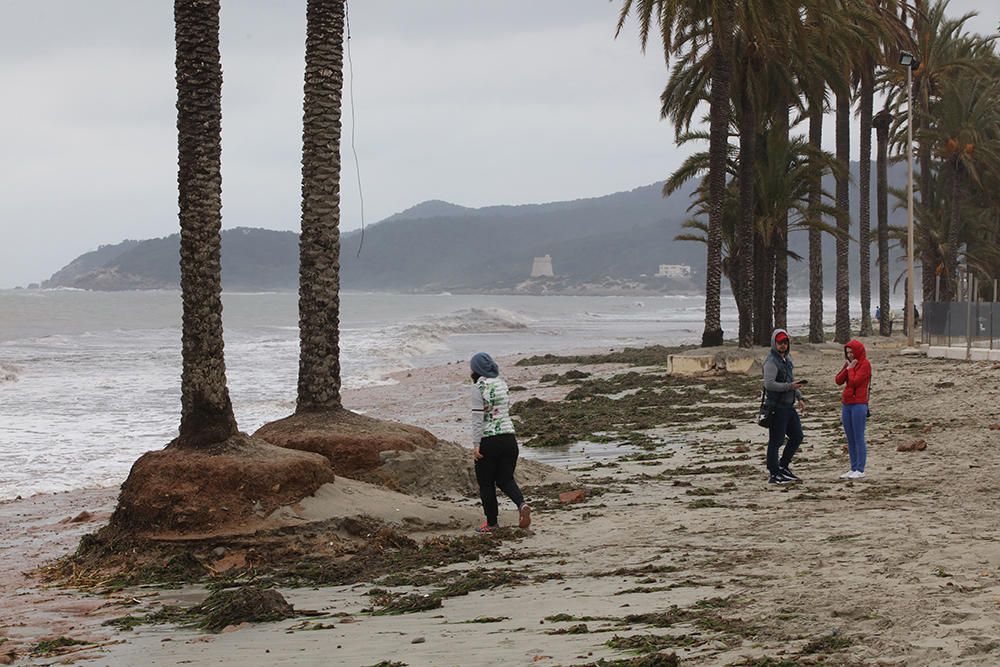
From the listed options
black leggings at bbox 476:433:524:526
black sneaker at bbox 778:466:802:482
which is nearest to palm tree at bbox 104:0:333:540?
black leggings at bbox 476:433:524:526

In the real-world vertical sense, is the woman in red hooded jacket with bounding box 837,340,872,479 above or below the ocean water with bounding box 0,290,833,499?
above

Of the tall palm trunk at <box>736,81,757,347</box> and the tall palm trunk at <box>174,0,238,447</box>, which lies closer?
the tall palm trunk at <box>174,0,238,447</box>

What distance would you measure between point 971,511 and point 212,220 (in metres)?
6.79

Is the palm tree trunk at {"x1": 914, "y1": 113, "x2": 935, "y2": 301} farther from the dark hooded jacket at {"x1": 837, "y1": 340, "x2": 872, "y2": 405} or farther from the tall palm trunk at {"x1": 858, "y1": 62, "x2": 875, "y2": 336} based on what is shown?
the dark hooded jacket at {"x1": 837, "y1": 340, "x2": 872, "y2": 405}

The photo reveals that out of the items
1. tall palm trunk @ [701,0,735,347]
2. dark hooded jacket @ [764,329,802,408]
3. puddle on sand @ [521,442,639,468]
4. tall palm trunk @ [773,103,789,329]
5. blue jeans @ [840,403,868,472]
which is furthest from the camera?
tall palm trunk @ [773,103,789,329]

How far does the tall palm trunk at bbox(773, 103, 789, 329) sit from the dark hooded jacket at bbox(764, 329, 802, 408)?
2379 cm

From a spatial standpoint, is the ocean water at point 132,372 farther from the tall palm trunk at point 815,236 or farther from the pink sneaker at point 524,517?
the tall palm trunk at point 815,236

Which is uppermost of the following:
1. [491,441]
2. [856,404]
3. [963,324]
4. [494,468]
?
[963,324]

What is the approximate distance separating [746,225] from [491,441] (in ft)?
75.5

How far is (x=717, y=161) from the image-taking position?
103 feet

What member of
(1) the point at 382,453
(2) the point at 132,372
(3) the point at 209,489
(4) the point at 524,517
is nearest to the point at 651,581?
(4) the point at 524,517

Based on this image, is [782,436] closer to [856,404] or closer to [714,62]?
[856,404]

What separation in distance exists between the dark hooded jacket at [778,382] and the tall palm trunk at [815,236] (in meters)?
23.9

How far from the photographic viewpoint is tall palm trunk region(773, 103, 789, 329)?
35906 mm
